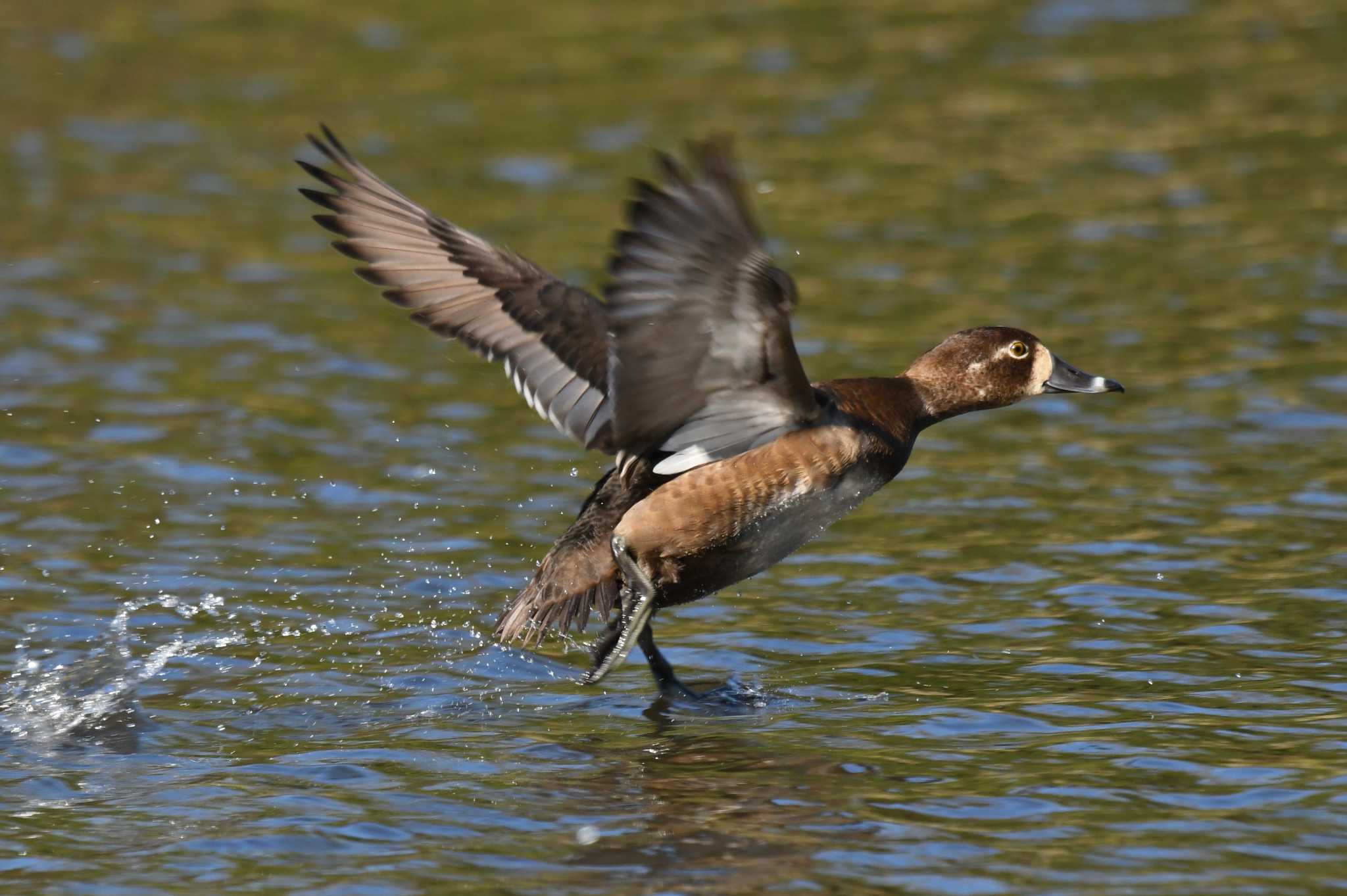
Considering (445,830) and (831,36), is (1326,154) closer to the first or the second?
(831,36)

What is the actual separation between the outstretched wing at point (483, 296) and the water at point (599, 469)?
903 mm

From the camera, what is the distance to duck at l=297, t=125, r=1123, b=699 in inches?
200

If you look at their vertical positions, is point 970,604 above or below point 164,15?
below

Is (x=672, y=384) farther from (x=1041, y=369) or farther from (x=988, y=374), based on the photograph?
(x=1041, y=369)

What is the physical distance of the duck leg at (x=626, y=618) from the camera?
19.9 feet

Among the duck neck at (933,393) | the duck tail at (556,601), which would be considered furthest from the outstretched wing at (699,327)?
the duck neck at (933,393)

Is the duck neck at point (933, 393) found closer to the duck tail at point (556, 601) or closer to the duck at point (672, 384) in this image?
the duck at point (672, 384)

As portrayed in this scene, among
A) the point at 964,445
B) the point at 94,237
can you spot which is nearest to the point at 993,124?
the point at 964,445

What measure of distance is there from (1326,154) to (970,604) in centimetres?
624

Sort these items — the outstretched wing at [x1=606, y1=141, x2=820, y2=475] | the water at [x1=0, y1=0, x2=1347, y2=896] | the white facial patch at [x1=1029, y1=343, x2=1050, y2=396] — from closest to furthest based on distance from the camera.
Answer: the outstretched wing at [x1=606, y1=141, x2=820, y2=475]
the water at [x1=0, y1=0, x2=1347, y2=896]
the white facial patch at [x1=1029, y1=343, x2=1050, y2=396]

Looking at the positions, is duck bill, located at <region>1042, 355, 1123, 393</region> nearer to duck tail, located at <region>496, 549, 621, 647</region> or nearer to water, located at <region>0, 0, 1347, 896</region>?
water, located at <region>0, 0, 1347, 896</region>

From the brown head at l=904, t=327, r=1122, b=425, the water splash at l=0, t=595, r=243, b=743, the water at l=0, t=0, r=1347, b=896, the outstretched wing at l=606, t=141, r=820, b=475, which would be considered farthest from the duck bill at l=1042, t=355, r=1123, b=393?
the water splash at l=0, t=595, r=243, b=743

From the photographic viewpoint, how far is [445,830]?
16.3ft

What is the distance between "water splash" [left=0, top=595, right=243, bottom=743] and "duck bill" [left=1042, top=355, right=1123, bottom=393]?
2922mm
